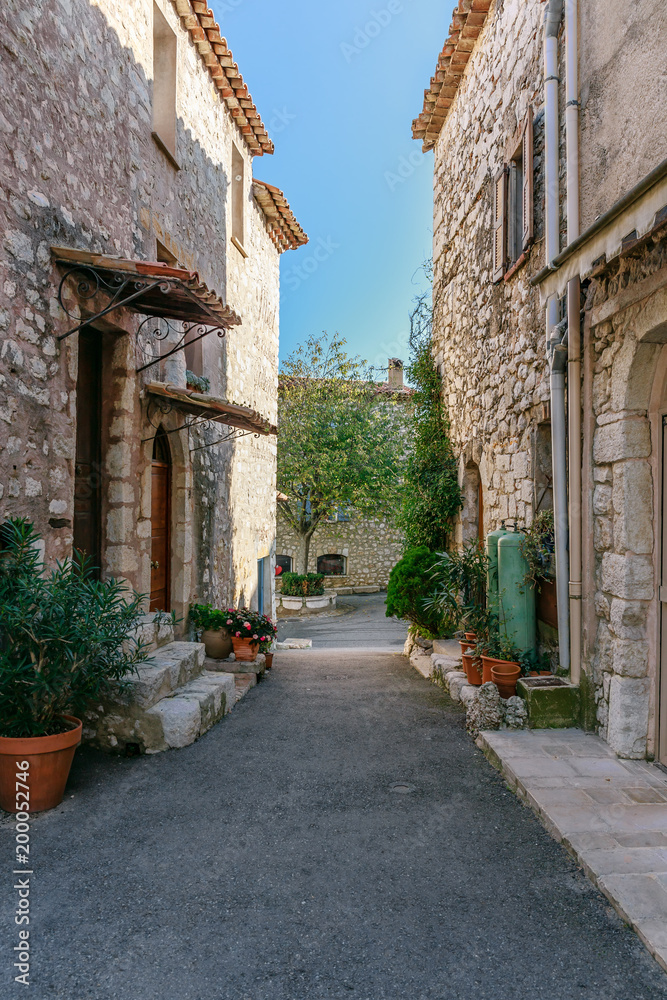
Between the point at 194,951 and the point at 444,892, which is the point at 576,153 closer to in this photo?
the point at 444,892

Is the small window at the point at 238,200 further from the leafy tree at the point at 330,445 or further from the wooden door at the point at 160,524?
the leafy tree at the point at 330,445

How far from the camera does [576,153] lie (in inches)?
172

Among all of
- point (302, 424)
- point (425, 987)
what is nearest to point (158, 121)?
point (425, 987)

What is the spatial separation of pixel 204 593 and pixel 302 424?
12.7 m

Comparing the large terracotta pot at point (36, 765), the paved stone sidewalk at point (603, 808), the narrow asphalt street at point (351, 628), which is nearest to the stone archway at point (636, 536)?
the paved stone sidewalk at point (603, 808)

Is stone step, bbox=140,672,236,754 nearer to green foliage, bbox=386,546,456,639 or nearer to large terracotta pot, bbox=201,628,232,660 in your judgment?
large terracotta pot, bbox=201,628,232,660

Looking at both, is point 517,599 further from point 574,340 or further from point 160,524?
point 160,524

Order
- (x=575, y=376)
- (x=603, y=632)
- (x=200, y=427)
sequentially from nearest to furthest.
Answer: (x=603, y=632)
(x=575, y=376)
(x=200, y=427)

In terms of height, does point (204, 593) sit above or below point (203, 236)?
below

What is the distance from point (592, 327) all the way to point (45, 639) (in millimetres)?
3936

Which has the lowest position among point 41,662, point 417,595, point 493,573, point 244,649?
point 244,649

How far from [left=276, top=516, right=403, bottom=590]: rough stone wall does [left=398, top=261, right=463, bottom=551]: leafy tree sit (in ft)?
45.9

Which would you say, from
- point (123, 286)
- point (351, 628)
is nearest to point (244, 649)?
point (123, 286)

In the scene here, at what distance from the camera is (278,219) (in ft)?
37.3
